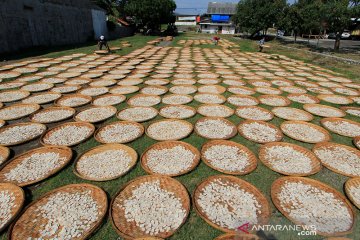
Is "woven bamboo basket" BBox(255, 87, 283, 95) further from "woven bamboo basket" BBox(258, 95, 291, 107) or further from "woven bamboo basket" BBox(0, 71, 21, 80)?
"woven bamboo basket" BBox(0, 71, 21, 80)

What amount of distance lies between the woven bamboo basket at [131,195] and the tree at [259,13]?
80.6 feet

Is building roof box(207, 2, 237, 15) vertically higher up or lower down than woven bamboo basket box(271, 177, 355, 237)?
higher up

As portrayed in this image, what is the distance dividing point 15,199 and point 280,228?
2883mm

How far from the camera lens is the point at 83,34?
1750 centimetres

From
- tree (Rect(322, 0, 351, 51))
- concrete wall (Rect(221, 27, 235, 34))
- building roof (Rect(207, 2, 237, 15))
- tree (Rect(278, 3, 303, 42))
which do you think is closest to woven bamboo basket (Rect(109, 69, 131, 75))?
tree (Rect(322, 0, 351, 51))

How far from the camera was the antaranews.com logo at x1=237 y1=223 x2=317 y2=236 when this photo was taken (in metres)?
2.00

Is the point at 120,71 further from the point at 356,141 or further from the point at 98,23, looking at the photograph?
the point at 98,23

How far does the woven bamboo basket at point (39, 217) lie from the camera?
1.94m

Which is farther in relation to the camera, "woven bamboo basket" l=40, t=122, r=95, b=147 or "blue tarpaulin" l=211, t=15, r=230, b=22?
"blue tarpaulin" l=211, t=15, r=230, b=22

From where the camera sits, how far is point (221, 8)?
44.1 metres

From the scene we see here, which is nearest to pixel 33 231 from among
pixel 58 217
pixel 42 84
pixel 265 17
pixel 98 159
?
pixel 58 217

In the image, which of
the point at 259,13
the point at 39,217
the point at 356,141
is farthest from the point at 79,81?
the point at 259,13

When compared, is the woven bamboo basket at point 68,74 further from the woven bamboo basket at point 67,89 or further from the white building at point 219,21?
the white building at point 219,21

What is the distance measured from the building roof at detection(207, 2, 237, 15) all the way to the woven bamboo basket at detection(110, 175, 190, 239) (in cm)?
4747
